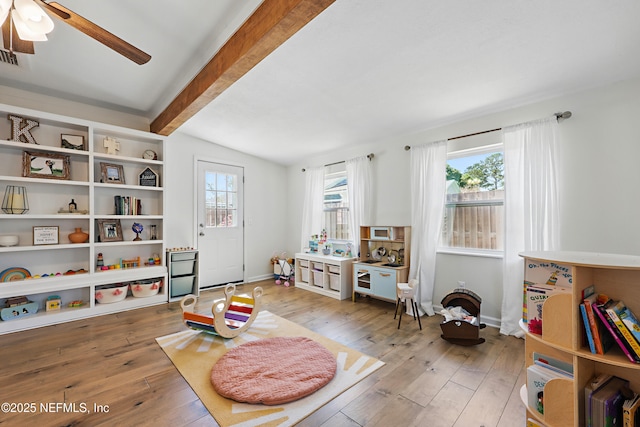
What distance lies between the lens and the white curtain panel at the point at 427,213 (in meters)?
3.26

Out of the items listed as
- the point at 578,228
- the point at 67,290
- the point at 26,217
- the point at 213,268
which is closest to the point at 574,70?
the point at 578,228

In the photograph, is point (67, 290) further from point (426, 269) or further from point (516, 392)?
point (516, 392)

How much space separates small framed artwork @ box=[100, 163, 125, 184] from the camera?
3.63 metres

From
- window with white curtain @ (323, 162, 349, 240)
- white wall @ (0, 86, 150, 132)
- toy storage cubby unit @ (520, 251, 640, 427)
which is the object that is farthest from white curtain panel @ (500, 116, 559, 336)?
white wall @ (0, 86, 150, 132)

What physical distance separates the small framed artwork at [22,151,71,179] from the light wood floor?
1739mm

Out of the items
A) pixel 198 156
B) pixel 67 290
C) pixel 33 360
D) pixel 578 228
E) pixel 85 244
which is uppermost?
pixel 198 156

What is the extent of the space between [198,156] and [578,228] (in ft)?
16.1

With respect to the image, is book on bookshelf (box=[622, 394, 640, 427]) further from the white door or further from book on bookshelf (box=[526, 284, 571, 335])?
the white door

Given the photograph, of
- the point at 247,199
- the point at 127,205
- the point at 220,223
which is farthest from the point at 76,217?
the point at 247,199

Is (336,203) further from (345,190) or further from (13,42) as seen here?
(13,42)

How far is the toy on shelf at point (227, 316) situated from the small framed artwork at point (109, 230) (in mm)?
1729

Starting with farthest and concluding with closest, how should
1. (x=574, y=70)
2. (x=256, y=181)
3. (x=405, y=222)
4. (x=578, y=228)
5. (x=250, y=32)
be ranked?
(x=256, y=181) < (x=405, y=222) < (x=578, y=228) < (x=574, y=70) < (x=250, y=32)

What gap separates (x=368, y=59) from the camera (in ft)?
7.43

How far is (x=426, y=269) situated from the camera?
10.9ft
